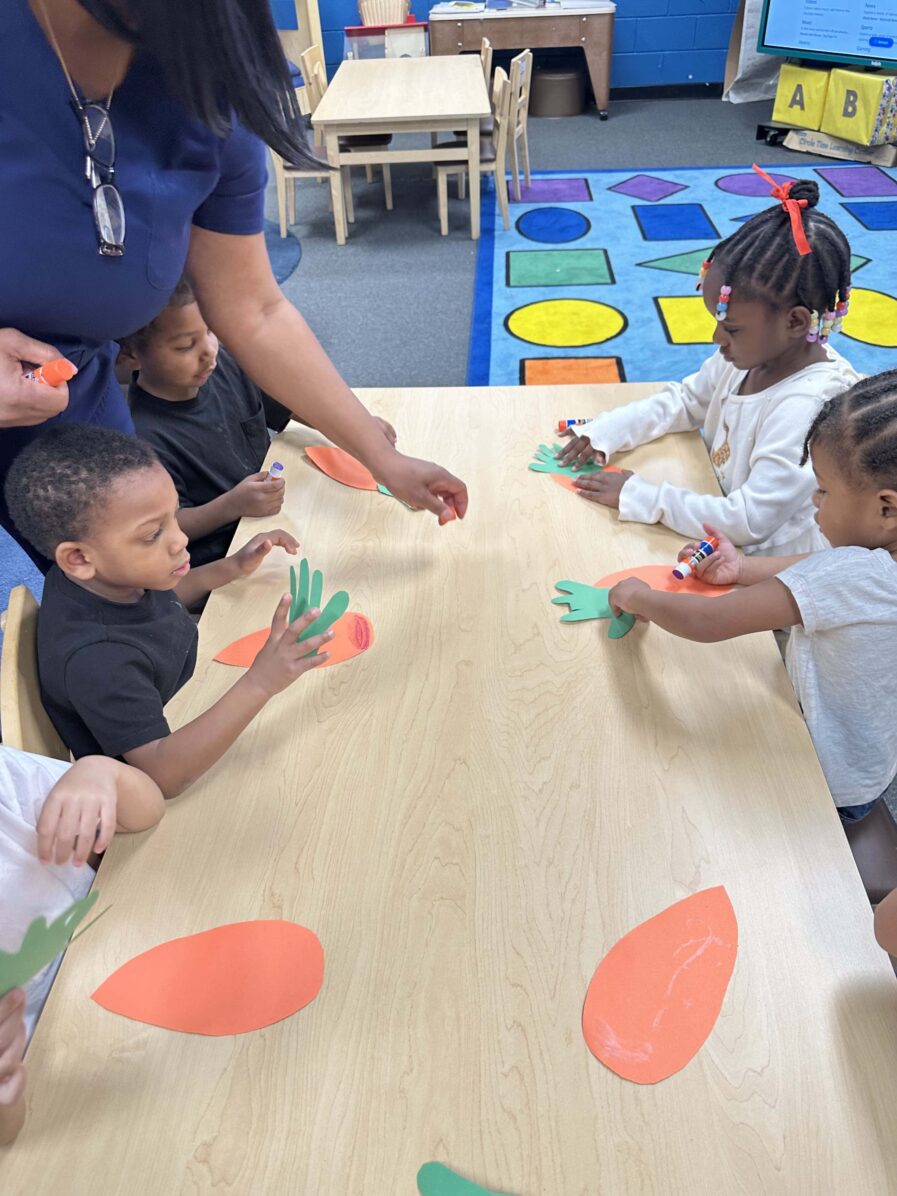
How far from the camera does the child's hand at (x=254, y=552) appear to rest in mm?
1290

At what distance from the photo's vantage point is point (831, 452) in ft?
3.62

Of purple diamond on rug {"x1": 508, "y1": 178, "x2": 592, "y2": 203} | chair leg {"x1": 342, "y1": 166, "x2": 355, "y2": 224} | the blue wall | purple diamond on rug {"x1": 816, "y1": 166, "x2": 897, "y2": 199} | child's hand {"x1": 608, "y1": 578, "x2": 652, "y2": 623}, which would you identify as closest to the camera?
child's hand {"x1": 608, "y1": 578, "x2": 652, "y2": 623}

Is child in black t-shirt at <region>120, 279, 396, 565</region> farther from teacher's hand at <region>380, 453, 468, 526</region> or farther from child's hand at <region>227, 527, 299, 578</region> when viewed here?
teacher's hand at <region>380, 453, 468, 526</region>

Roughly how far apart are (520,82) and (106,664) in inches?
173

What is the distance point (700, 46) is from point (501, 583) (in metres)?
6.20

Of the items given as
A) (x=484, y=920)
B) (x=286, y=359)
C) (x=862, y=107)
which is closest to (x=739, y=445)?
(x=286, y=359)

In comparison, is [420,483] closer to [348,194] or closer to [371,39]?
[348,194]

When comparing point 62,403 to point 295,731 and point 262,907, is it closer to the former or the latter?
point 295,731

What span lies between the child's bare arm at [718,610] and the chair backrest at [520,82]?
3969 millimetres

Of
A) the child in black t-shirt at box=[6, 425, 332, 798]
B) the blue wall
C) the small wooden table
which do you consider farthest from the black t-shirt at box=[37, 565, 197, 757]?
the blue wall

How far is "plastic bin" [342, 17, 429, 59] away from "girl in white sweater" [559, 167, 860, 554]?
5.07m

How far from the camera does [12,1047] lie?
727mm

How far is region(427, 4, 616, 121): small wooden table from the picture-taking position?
5.62 m

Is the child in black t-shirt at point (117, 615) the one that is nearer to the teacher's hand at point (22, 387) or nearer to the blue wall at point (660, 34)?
the teacher's hand at point (22, 387)
